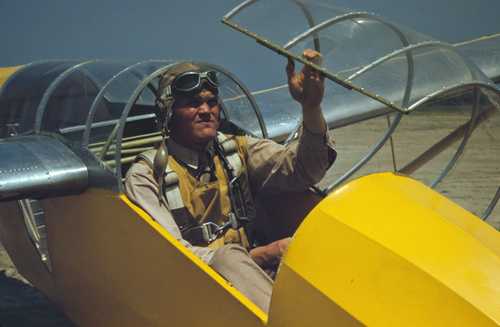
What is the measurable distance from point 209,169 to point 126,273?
26.6 inches

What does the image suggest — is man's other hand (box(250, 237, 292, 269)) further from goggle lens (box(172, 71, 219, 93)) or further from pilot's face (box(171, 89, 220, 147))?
goggle lens (box(172, 71, 219, 93))

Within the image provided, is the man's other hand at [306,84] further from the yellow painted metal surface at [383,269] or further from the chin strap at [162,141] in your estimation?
the chin strap at [162,141]

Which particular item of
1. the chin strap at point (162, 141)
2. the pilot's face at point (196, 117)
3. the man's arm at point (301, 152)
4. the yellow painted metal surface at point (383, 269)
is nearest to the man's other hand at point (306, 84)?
the man's arm at point (301, 152)

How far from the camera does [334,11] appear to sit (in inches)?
145

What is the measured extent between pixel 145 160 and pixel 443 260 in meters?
1.66

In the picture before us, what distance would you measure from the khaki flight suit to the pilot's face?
10 centimetres

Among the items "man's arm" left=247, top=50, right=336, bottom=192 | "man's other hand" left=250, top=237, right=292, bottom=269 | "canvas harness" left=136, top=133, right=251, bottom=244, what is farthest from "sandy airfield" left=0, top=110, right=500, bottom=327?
"man's other hand" left=250, top=237, right=292, bottom=269

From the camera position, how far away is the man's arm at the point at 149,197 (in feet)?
12.1

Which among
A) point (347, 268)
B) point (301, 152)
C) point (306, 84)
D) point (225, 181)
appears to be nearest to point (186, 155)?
point (225, 181)

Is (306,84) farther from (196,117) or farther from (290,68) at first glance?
(196,117)

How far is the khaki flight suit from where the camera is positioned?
3710 millimetres

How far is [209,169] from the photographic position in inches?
165

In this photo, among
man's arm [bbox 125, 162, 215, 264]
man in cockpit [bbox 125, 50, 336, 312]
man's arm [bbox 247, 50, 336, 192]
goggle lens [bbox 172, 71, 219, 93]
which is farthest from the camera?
goggle lens [bbox 172, 71, 219, 93]

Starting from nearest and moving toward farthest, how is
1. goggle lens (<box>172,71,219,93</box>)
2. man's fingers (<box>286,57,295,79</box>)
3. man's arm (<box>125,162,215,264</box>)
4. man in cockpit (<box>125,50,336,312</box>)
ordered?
man's fingers (<box>286,57,295,79</box>) < man's arm (<box>125,162,215,264</box>) < man in cockpit (<box>125,50,336,312</box>) < goggle lens (<box>172,71,219,93</box>)
